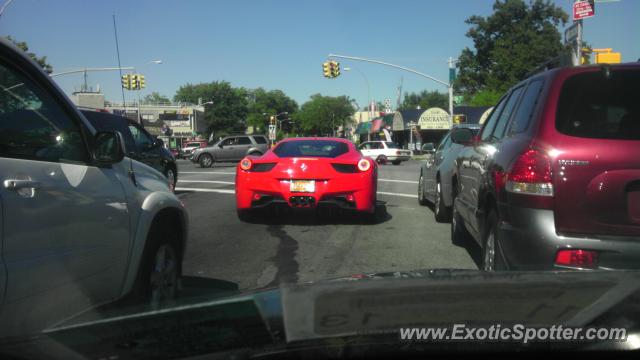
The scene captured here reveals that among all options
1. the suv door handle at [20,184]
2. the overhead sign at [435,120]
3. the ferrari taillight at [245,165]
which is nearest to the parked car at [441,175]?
the ferrari taillight at [245,165]

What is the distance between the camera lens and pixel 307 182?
27.5ft

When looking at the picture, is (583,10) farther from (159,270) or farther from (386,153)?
(386,153)

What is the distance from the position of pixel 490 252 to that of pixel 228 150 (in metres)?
29.4

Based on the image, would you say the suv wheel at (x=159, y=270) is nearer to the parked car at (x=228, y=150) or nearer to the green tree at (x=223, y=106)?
the parked car at (x=228, y=150)

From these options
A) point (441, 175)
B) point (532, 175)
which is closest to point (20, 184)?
point (532, 175)

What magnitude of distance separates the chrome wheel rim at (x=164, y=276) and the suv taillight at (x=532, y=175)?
7.79ft

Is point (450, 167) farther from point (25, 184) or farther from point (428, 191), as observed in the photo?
point (25, 184)

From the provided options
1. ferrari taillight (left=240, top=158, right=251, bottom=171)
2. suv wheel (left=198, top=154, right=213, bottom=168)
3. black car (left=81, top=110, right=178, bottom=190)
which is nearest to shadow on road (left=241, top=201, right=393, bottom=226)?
ferrari taillight (left=240, top=158, right=251, bottom=171)

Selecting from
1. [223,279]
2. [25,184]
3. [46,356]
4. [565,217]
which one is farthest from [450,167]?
[46,356]

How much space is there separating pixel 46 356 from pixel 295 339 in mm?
820

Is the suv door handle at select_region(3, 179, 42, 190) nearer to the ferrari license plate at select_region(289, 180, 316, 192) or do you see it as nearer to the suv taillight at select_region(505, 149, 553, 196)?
the suv taillight at select_region(505, 149, 553, 196)

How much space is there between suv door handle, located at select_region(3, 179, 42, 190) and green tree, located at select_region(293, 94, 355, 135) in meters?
119

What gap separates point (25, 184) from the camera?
2678 millimetres

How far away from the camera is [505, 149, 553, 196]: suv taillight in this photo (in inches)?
149
